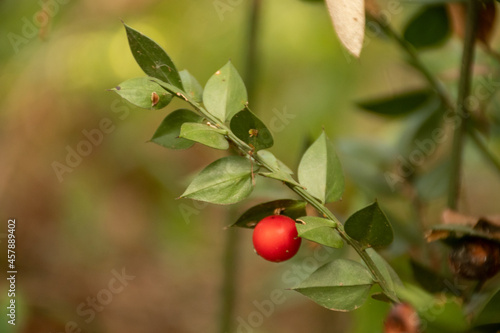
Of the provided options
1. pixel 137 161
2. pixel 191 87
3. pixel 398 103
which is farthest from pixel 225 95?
pixel 137 161

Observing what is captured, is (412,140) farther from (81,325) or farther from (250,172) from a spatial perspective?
(81,325)

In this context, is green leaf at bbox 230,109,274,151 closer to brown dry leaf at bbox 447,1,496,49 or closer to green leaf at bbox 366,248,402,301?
green leaf at bbox 366,248,402,301

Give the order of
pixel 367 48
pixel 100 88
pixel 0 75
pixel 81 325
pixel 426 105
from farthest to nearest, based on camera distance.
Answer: pixel 367 48
pixel 100 88
pixel 0 75
pixel 81 325
pixel 426 105

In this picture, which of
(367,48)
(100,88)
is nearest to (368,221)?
(100,88)

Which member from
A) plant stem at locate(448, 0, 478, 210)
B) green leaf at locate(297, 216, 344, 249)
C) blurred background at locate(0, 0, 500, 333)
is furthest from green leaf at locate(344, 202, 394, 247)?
blurred background at locate(0, 0, 500, 333)

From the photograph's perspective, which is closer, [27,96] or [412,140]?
[412,140]

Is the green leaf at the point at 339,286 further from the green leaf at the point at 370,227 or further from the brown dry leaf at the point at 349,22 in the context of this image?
the brown dry leaf at the point at 349,22
